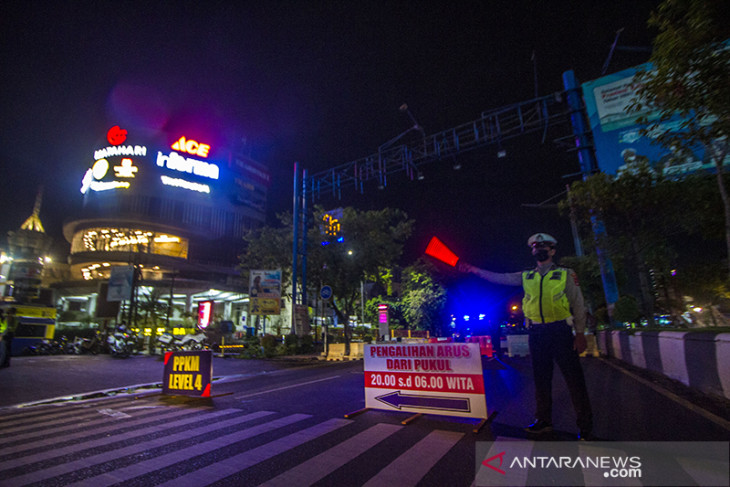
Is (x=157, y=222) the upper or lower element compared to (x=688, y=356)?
upper

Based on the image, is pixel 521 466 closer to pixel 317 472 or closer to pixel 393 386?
pixel 317 472

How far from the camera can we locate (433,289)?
2834cm

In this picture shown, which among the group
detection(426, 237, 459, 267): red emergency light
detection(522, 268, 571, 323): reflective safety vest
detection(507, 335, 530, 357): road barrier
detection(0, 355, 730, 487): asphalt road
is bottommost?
detection(0, 355, 730, 487): asphalt road

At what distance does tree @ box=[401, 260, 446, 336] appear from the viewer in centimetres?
2811

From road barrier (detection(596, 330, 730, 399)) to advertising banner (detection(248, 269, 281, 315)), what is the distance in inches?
606

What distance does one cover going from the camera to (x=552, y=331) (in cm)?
400

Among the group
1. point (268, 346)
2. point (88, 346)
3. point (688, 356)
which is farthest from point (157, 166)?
point (688, 356)

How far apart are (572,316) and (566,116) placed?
16.7 metres

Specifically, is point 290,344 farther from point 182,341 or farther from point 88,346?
point 88,346

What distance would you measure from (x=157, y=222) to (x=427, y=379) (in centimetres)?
6341

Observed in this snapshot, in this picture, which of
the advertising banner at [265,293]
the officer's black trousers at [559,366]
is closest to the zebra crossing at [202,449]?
the officer's black trousers at [559,366]

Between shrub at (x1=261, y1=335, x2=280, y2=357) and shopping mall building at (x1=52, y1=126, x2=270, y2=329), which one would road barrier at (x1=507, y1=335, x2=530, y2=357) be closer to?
shrub at (x1=261, y1=335, x2=280, y2=357)

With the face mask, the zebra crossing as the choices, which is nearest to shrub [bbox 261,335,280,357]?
the zebra crossing

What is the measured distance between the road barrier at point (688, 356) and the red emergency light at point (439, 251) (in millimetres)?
4141
